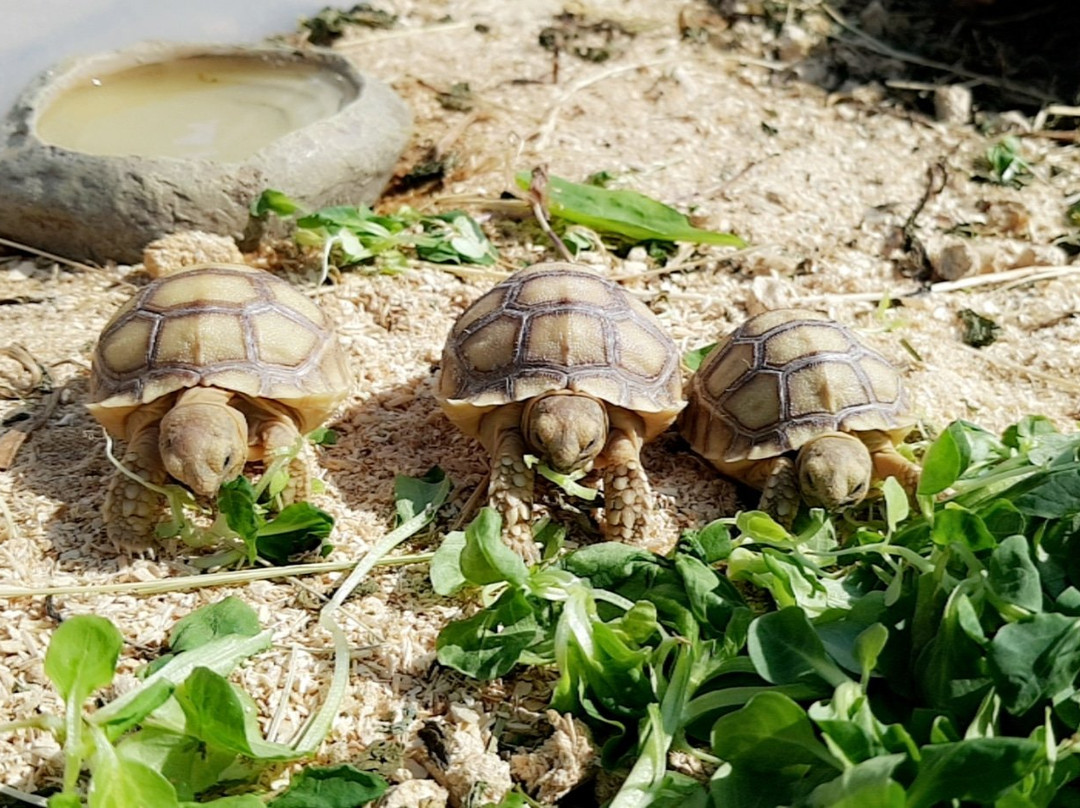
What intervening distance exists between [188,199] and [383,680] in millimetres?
2106

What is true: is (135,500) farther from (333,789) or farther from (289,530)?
(333,789)

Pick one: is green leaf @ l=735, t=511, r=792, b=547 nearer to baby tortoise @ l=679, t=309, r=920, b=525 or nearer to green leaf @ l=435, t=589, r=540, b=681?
baby tortoise @ l=679, t=309, r=920, b=525

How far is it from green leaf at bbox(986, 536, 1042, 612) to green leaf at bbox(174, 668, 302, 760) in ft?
4.18

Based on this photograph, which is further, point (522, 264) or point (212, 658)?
point (522, 264)

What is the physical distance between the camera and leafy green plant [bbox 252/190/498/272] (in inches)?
143

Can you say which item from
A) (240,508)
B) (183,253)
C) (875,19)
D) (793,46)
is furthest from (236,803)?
(875,19)

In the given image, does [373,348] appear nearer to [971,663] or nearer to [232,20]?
[971,663]

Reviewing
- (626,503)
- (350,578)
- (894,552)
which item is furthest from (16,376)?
(894,552)

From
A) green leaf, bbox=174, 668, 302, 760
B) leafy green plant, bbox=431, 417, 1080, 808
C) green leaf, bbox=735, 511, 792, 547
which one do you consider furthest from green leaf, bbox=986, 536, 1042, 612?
green leaf, bbox=174, 668, 302, 760

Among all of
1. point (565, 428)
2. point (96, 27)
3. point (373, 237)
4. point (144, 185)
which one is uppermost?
point (96, 27)

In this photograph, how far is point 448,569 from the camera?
2.29 metres

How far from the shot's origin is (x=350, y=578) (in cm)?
241

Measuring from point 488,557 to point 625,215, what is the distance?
7.26 feet

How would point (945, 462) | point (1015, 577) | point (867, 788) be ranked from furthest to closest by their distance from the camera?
point (945, 462) → point (1015, 577) → point (867, 788)
